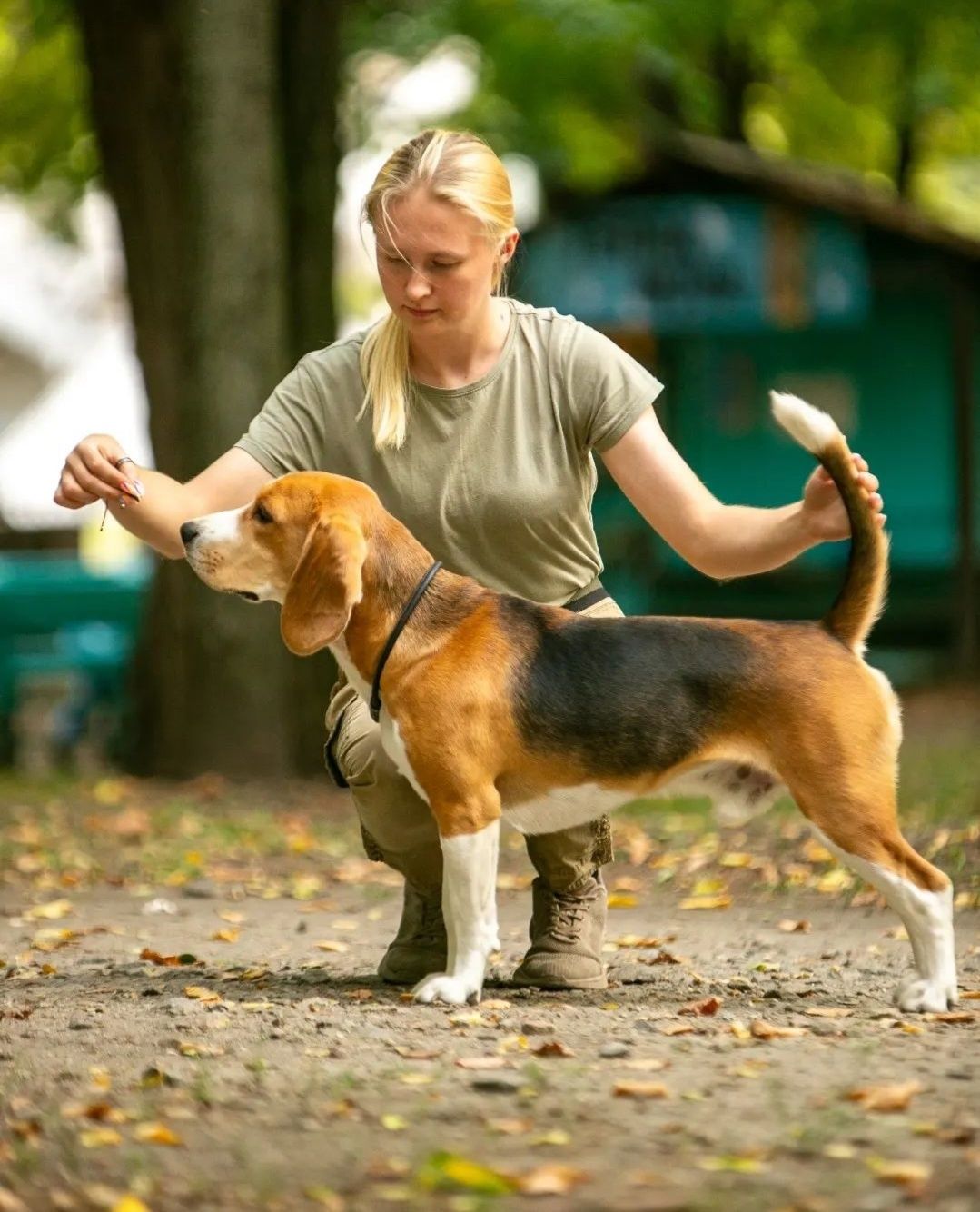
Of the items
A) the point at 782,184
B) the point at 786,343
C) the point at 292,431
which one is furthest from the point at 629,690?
the point at 786,343

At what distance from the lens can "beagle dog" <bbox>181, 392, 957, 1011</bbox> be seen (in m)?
4.83

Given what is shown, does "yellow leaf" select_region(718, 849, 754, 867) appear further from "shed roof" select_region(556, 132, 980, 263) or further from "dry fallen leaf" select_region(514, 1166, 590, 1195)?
"shed roof" select_region(556, 132, 980, 263)

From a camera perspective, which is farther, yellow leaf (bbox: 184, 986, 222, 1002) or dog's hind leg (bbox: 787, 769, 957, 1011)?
yellow leaf (bbox: 184, 986, 222, 1002)

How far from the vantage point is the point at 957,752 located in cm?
1210

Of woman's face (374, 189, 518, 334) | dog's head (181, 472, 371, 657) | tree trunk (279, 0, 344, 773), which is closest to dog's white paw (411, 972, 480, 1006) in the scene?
dog's head (181, 472, 371, 657)

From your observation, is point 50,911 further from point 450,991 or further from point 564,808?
point 564,808

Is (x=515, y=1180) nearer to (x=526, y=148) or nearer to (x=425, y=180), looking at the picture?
(x=425, y=180)

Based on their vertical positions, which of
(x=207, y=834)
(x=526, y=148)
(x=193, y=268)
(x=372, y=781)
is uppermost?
(x=526, y=148)

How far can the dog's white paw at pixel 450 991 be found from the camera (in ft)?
16.5

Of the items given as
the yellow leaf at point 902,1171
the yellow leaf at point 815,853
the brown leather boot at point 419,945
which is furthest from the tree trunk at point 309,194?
the yellow leaf at point 902,1171

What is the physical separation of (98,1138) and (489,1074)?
893 mm

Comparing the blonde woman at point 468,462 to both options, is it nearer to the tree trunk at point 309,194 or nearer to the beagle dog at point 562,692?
the beagle dog at point 562,692

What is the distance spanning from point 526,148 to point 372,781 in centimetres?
1344

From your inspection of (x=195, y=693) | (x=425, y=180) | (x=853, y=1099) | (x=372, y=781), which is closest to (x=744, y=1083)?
(x=853, y=1099)
